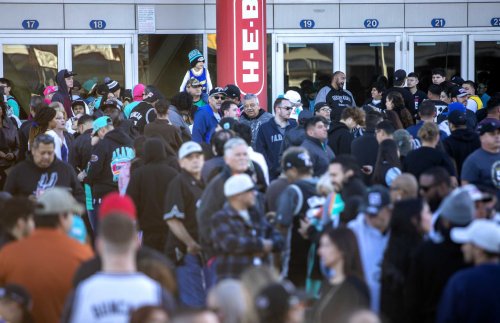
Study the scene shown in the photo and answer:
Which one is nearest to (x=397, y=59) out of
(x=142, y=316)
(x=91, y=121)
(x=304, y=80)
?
(x=304, y=80)

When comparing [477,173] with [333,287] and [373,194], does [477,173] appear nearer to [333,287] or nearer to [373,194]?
[373,194]

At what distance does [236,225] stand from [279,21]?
49.3 feet

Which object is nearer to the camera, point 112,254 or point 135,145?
point 112,254

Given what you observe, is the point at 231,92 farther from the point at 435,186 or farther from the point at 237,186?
the point at 237,186

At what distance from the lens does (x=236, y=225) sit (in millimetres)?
8727

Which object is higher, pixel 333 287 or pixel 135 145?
pixel 135 145

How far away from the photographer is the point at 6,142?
16188mm

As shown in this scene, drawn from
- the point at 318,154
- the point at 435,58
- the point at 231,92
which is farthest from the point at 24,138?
the point at 435,58

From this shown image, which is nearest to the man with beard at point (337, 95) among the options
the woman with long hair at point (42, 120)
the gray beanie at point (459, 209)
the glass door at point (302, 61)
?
the glass door at point (302, 61)

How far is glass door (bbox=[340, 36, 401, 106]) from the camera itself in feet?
77.6

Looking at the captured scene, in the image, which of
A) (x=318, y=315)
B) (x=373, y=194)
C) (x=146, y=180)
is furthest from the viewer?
(x=146, y=180)

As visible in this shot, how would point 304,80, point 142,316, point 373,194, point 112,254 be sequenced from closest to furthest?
point 142,316 < point 112,254 < point 373,194 < point 304,80

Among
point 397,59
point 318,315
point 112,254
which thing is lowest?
point 318,315

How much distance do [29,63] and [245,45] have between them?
4908mm
